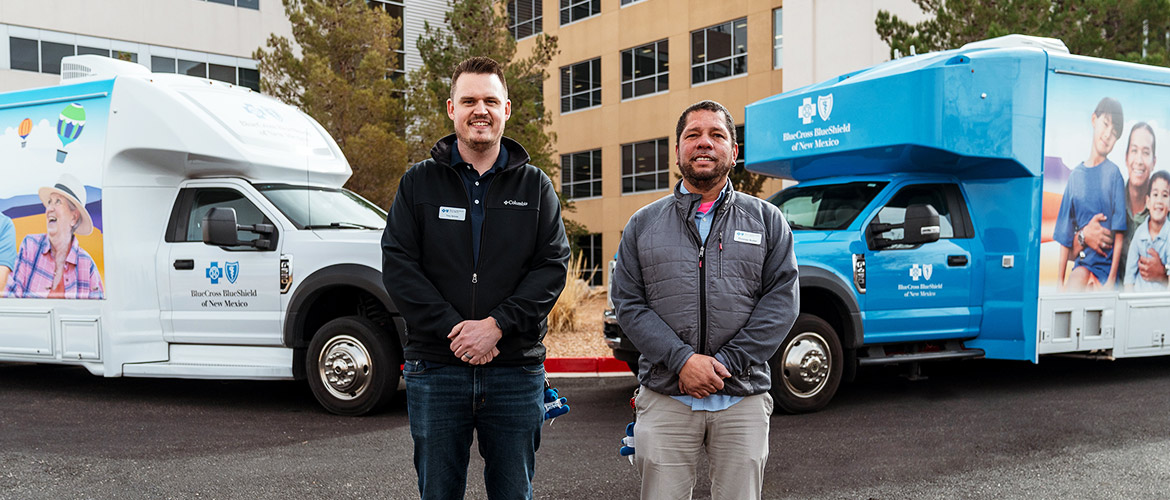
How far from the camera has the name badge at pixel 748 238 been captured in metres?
3.17

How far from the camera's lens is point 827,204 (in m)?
7.85

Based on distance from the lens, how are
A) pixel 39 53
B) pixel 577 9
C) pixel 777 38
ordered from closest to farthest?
pixel 777 38
pixel 39 53
pixel 577 9

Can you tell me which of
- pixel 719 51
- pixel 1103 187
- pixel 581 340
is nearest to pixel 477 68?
pixel 1103 187

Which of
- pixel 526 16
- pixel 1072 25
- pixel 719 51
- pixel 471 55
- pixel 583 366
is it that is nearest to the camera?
pixel 583 366

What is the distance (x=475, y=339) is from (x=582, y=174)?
26851mm

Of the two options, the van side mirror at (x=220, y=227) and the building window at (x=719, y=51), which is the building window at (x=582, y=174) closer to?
the building window at (x=719, y=51)

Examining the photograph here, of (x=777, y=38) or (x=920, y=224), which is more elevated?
(x=777, y=38)

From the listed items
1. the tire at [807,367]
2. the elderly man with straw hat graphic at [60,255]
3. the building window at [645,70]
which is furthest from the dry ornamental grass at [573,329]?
the building window at [645,70]

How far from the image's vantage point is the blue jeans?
10.1 ft

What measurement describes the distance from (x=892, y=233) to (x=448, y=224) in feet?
17.7

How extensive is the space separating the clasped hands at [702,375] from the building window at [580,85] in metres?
26.4

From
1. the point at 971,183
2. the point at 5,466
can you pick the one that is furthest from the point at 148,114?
the point at 971,183

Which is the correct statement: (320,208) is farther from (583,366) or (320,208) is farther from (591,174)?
(591,174)

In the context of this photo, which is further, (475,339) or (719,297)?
(719,297)
